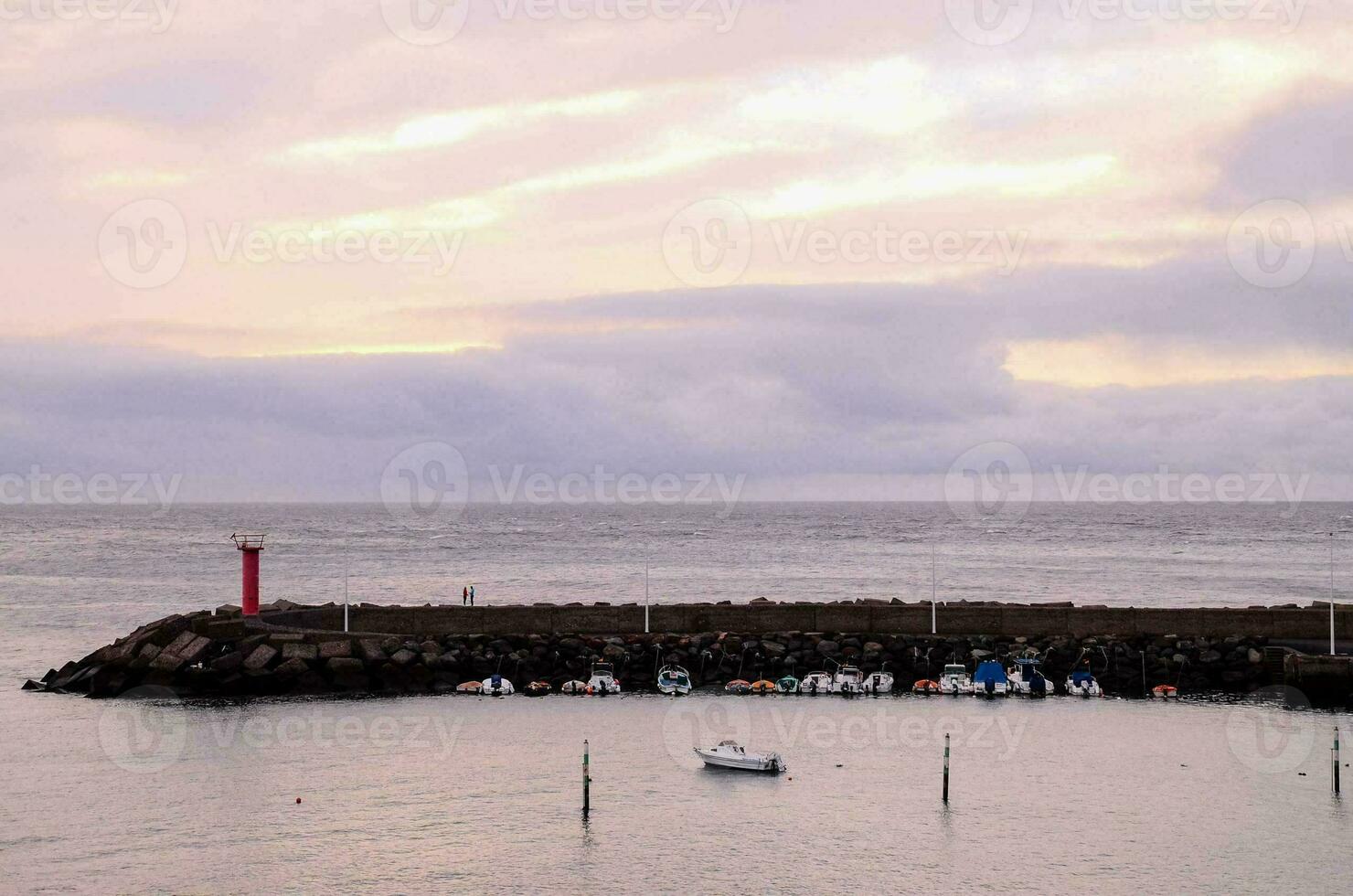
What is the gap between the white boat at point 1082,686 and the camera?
164 feet

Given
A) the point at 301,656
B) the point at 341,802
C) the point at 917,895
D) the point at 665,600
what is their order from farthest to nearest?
1. the point at 665,600
2. the point at 301,656
3. the point at 341,802
4. the point at 917,895

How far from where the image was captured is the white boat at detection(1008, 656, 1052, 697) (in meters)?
50.3

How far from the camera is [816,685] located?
5059 cm

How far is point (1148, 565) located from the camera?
126 metres

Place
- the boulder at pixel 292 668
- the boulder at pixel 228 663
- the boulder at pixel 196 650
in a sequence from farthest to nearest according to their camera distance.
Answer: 1. the boulder at pixel 196 650
2. the boulder at pixel 228 663
3. the boulder at pixel 292 668

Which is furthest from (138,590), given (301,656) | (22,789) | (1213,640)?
(1213,640)

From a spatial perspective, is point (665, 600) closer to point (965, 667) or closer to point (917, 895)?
point (965, 667)

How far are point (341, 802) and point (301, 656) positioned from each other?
1646 cm

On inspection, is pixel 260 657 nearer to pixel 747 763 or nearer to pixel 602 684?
pixel 602 684

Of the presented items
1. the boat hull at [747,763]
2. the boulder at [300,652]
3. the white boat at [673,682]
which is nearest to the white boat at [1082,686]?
the white boat at [673,682]

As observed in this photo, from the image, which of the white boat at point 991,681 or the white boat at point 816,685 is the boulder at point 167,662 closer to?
the white boat at point 816,685

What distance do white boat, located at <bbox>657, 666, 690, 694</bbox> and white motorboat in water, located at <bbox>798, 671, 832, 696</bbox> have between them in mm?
4257

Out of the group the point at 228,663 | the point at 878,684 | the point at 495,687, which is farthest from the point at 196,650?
the point at 878,684

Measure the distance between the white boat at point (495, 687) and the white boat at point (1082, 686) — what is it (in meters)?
20.8
